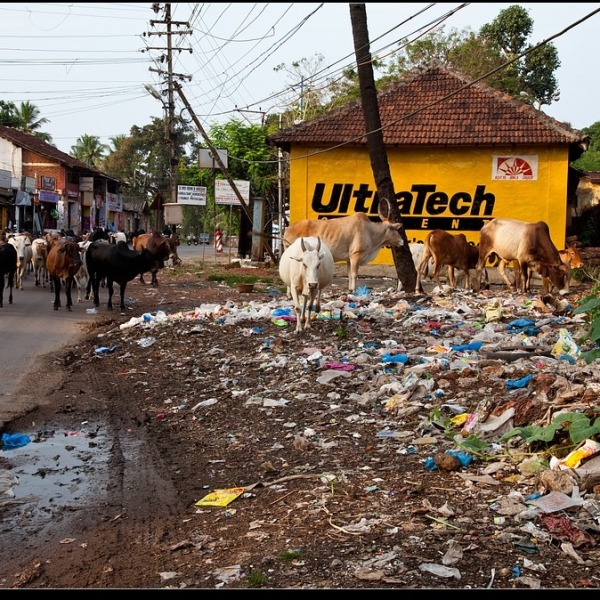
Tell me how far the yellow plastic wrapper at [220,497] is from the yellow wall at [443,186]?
16.9 meters

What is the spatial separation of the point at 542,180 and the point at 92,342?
14315 mm

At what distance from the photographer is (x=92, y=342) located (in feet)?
40.3

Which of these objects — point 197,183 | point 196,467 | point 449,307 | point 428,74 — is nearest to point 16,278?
point 449,307

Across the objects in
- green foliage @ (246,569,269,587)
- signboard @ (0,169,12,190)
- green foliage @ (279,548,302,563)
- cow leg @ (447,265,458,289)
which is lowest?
green foliage @ (246,569,269,587)

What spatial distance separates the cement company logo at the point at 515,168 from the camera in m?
22.0

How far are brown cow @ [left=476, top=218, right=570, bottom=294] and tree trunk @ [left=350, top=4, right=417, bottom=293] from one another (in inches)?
89.5

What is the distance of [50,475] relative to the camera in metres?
6.08

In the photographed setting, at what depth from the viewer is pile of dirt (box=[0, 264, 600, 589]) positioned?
13.9ft

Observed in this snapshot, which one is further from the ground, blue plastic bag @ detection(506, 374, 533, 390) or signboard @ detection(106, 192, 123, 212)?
signboard @ detection(106, 192, 123, 212)

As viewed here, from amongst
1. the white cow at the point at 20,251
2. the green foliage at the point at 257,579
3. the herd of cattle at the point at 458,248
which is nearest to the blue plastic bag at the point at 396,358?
the green foliage at the point at 257,579

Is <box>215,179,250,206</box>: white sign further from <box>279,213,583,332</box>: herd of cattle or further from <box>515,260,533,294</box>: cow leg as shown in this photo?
<box>515,260,533,294</box>: cow leg

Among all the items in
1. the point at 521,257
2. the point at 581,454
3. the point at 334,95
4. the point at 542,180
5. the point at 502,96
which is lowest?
the point at 581,454

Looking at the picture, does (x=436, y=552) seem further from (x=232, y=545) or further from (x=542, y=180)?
(x=542, y=180)

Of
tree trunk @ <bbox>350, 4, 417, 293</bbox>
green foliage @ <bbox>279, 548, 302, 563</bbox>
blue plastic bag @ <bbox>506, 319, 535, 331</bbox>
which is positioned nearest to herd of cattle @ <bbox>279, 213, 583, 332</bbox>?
tree trunk @ <bbox>350, 4, 417, 293</bbox>
